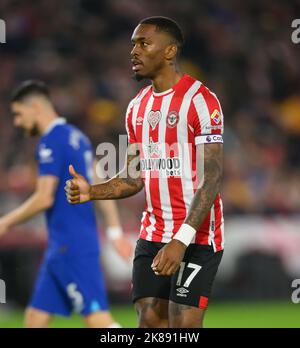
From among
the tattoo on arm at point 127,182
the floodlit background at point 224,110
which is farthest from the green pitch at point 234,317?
the tattoo on arm at point 127,182

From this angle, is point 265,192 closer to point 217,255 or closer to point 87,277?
point 87,277

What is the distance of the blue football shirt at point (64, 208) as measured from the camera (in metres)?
6.72

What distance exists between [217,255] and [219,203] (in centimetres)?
29

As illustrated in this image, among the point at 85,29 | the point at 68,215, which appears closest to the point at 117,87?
the point at 85,29

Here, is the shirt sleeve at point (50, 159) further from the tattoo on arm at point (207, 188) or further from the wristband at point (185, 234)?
the wristband at point (185, 234)

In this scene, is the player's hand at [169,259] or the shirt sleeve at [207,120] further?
the shirt sleeve at [207,120]

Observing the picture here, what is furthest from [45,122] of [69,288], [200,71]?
[200,71]

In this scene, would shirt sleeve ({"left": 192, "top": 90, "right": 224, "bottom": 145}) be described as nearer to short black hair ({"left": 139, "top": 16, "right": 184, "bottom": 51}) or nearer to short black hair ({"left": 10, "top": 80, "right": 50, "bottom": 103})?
short black hair ({"left": 139, "top": 16, "right": 184, "bottom": 51})

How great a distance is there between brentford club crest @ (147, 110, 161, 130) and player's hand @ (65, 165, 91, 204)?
0.53m

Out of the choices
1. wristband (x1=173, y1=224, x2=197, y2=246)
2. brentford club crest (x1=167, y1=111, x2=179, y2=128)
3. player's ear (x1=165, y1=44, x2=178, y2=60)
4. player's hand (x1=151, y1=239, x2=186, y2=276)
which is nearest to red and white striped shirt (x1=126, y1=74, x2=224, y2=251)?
brentford club crest (x1=167, y1=111, x2=179, y2=128)

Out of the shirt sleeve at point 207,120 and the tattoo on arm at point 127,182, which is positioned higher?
the shirt sleeve at point 207,120

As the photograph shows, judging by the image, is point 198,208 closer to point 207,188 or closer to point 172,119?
point 207,188

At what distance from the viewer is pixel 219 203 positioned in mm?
5117

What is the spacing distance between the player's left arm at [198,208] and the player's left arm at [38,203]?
1.95m
